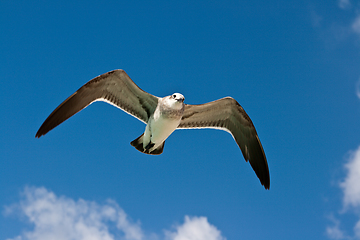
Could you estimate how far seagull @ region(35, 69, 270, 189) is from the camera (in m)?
10.0

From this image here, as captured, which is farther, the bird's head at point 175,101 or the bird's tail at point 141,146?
the bird's tail at point 141,146

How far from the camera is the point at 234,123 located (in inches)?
478

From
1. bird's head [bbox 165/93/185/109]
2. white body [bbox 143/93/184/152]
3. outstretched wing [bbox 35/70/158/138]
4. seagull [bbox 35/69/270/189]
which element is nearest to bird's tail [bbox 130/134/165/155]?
seagull [bbox 35/69/270/189]

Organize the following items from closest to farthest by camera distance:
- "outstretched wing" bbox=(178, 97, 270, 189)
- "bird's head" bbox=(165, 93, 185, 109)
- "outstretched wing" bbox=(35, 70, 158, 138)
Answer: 1. "bird's head" bbox=(165, 93, 185, 109)
2. "outstretched wing" bbox=(35, 70, 158, 138)
3. "outstretched wing" bbox=(178, 97, 270, 189)

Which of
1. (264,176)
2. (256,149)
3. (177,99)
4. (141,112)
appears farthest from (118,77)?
(264,176)

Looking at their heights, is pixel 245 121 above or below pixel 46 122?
above

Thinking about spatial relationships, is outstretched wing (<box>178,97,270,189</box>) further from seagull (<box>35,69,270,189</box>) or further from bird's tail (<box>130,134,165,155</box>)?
bird's tail (<box>130,134,165,155</box>)

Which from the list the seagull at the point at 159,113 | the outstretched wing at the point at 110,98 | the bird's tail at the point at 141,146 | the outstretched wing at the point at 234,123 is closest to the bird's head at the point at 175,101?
the seagull at the point at 159,113

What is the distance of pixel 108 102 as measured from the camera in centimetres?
1078

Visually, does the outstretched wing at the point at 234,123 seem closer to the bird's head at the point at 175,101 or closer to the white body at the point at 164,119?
the white body at the point at 164,119

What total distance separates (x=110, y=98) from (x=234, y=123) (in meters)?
4.81

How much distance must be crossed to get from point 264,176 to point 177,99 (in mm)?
5120

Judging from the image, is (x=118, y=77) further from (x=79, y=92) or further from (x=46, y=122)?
(x=46, y=122)

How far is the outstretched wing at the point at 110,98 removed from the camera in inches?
394
